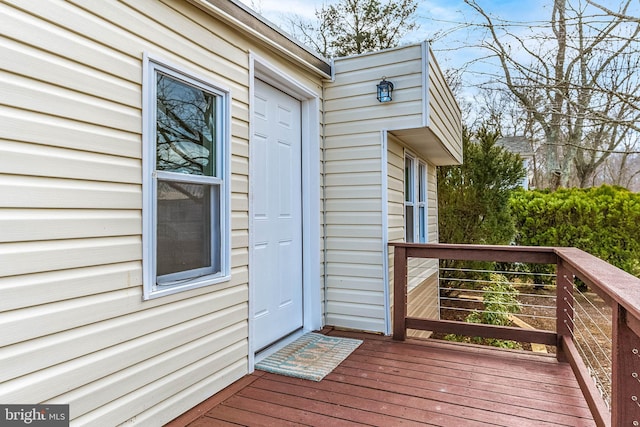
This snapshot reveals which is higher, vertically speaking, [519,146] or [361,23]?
[361,23]

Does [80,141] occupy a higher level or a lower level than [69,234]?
higher

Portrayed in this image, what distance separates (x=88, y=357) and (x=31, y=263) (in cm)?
49

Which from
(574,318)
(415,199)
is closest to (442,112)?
(415,199)

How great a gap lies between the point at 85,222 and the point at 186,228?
597 mm

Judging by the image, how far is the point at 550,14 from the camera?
18.7ft

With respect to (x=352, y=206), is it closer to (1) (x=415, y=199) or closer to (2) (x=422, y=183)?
(1) (x=415, y=199)

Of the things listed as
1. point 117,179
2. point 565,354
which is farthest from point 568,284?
point 117,179

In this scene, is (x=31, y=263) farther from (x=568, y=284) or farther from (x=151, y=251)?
(x=568, y=284)

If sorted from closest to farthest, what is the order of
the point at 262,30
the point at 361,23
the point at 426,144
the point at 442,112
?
1. the point at 262,30
2. the point at 442,112
3. the point at 426,144
4. the point at 361,23

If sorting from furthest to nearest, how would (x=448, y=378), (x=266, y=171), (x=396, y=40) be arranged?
(x=396, y=40) → (x=266, y=171) → (x=448, y=378)

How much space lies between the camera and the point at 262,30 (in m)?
2.84

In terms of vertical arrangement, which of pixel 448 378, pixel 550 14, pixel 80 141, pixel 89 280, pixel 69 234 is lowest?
pixel 448 378

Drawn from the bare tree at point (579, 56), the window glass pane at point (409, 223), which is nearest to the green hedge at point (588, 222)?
the bare tree at point (579, 56)

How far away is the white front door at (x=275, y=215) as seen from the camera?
10.0ft
